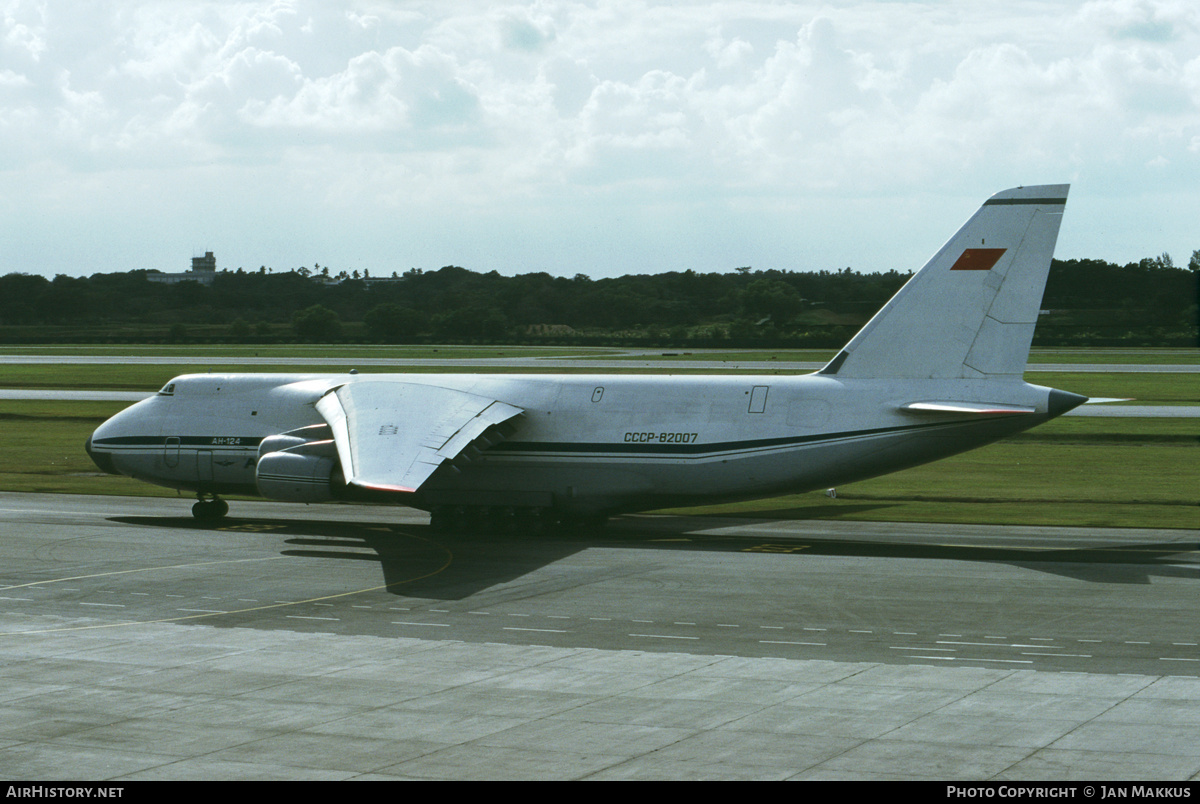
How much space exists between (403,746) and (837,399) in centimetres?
2048

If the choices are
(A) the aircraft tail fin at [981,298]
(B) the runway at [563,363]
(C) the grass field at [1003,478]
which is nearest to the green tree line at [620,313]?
(B) the runway at [563,363]

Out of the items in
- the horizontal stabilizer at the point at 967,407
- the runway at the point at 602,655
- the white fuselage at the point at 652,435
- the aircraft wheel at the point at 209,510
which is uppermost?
the horizontal stabilizer at the point at 967,407

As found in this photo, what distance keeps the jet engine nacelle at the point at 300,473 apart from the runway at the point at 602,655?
1.32 metres

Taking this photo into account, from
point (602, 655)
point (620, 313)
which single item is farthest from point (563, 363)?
point (602, 655)

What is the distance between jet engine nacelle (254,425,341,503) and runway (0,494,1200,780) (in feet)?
4.33

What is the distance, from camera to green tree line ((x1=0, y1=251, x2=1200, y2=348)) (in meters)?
131

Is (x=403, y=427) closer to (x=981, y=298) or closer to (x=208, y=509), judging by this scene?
(x=208, y=509)

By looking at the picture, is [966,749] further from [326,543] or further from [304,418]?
[304,418]

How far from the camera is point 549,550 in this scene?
3209 centimetres

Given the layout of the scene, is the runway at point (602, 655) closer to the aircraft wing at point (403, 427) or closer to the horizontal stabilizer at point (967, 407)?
the aircraft wing at point (403, 427)

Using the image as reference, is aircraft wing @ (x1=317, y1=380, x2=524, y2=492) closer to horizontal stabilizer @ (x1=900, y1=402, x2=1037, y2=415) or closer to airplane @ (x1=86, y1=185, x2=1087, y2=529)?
airplane @ (x1=86, y1=185, x2=1087, y2=529)

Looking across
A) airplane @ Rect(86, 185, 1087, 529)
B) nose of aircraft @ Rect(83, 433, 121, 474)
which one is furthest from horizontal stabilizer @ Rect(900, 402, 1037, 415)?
nose of aircraft @ Rect(83, 433, 121, 474)

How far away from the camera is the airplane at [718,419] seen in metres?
31.7
